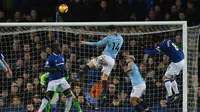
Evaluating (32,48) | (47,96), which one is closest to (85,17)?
(32,48)

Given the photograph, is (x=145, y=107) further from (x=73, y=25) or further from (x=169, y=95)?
(x=73, y=25)

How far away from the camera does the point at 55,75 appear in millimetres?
16188

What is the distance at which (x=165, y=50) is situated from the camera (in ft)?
53.6

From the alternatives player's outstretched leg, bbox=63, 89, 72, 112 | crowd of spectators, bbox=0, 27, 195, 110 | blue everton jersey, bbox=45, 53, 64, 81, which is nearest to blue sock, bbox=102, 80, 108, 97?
crowd of spectators, bbox=0, 27, 195, 110

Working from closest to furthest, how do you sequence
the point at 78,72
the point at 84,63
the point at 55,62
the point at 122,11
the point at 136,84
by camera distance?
1. the point at 55,62
2. the point at 136,84
3. the point at 78,72
4. the point at 84,63
5. the point at 122,11

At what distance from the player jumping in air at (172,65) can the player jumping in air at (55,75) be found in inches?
69.5

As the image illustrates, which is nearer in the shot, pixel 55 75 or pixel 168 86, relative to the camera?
pixel 55 75

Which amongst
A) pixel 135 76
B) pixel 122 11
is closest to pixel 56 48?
pixel 135 76

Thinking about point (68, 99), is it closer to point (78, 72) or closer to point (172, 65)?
point (78, 72)

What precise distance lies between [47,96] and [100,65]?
132cm

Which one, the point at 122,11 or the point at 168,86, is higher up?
the point at 122,11

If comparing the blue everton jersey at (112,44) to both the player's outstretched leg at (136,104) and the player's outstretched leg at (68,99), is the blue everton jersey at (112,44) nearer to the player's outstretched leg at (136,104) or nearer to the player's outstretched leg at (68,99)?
the player's outstretched leg at (136,104)

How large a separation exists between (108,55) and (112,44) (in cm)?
26

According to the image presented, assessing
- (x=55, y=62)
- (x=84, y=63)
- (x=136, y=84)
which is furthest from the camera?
(x=84, y=63)
